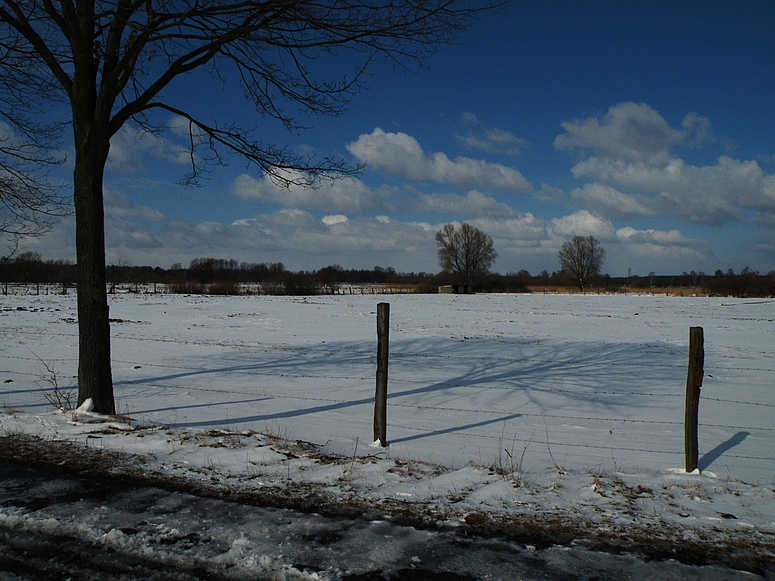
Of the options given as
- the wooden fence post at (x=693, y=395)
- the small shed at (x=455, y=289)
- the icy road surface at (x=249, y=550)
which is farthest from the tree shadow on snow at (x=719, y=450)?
the small shed at (x=455, y=289)

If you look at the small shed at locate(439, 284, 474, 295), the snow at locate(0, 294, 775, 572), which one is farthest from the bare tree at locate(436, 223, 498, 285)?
the snow at locate(0, 294, 775, 572)

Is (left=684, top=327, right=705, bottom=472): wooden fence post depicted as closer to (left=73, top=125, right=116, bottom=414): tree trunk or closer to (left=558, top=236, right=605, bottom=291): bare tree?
(left=73, top=125, right=116, bottom=414): tree trunk

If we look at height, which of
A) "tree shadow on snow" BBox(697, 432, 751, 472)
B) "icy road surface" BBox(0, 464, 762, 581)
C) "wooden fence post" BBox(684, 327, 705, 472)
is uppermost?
"wooden fence post" BBox(684, 327, 705, 472)

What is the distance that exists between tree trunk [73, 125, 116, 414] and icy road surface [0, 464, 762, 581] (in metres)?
3.51

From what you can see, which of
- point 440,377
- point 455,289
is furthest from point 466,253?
point 440,377

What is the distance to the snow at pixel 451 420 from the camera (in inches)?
176

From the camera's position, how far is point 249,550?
10.8ft

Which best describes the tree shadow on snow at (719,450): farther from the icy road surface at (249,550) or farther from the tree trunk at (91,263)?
the tree trunk at (91,263)

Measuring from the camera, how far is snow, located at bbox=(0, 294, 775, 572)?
14.7 feet

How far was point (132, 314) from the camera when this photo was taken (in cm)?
3219

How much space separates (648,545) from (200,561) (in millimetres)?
2859

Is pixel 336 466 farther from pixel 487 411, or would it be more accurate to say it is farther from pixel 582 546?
pixel 487 411

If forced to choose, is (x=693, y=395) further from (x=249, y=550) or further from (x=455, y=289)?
(x=455, y=289)

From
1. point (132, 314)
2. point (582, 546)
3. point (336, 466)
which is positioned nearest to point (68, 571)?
point (336, 466)
